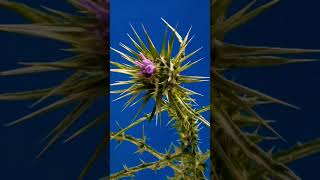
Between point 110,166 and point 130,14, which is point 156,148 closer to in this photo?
point 110,166

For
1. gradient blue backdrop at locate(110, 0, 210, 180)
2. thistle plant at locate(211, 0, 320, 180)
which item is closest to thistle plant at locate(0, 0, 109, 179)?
gradient blue backdrop at locate(110, 0, 210, 180)

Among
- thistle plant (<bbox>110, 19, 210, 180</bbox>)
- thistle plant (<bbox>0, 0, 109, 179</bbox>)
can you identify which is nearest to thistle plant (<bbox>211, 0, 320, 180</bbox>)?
thistle plant (<bbox>110, 19, 210, 180</bbox>)

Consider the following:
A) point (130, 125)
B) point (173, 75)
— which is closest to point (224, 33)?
point (173, 75)

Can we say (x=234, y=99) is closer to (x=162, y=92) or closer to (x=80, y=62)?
(x=162, y=92)

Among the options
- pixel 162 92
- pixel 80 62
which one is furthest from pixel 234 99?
pixel 80 62

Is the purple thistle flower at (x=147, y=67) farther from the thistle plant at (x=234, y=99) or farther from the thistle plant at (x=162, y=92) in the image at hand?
the thistle plant at (x=234, y=99)

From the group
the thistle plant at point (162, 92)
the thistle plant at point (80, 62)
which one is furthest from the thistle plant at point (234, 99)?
the thistle plant at point (80, 62)

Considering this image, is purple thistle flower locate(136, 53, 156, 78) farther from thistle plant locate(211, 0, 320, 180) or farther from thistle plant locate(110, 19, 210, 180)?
thistle plant locate(211, 0, 320, 180)
